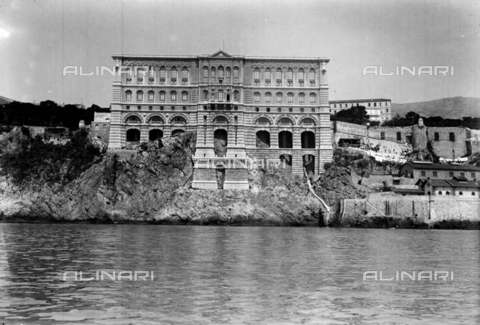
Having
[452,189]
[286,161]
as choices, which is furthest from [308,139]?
[452,189]

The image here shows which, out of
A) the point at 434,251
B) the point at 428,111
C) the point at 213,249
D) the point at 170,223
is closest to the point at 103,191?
the point at 170,223

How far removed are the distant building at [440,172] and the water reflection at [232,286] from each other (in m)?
34.8

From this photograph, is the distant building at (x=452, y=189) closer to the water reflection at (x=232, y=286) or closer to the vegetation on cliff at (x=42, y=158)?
the water reflection at (x=232, y=286)

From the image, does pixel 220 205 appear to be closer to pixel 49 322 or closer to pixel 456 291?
pixel 456 291

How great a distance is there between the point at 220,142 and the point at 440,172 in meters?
24.9

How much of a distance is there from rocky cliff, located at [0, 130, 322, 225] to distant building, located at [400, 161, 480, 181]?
12462 mm

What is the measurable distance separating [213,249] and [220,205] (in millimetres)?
33039

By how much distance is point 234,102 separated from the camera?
7900 centimetres

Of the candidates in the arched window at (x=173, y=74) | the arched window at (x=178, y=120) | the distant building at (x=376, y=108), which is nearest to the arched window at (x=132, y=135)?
the arched window at (x=178, y=120)

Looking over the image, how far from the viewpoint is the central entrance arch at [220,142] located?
77.8m

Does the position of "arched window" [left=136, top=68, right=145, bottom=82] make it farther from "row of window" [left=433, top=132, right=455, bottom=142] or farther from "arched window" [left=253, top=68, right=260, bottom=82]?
"row of window" [left=433, top=132, right=455, bottom=142]

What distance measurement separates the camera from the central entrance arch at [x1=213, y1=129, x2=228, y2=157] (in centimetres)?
7775

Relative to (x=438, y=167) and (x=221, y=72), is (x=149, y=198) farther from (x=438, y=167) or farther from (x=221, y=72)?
(x=438, y=167)

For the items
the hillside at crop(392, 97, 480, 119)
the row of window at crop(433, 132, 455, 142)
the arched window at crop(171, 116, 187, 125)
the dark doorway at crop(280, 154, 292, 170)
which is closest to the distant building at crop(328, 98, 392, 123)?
the hillside at crop(392, 97, 480, 119)
